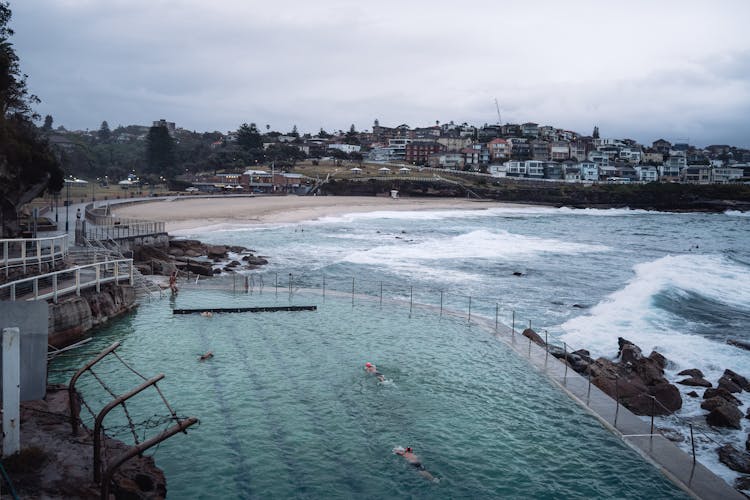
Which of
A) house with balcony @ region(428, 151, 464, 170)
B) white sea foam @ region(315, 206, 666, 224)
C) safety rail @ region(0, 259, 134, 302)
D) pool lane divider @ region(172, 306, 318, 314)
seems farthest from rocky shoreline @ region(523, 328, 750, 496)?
house with balcony @ region(428, 151, 464, 170)

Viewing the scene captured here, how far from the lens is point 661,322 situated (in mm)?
23438

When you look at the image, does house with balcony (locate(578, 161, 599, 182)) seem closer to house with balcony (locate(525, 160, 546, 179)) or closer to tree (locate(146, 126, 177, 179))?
house with balcony (locate(525, 160, 546, 179))

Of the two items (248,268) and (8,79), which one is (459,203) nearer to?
(248,268)

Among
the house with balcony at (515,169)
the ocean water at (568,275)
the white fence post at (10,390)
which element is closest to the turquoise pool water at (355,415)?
the white fence post at (10,390)

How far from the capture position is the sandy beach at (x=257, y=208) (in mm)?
56656

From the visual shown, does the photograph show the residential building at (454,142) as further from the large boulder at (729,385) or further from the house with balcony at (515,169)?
the large boulder at (729,385)

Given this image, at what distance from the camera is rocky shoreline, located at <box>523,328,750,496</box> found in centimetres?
1213

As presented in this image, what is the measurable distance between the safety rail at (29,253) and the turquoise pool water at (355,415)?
3.14m

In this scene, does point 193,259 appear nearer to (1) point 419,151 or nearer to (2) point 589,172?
(2) point 589,172


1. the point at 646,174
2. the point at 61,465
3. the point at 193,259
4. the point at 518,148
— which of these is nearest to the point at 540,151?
the point at 518,148

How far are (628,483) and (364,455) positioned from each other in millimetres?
4691

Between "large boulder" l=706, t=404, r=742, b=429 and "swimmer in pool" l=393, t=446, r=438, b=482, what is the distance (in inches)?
293

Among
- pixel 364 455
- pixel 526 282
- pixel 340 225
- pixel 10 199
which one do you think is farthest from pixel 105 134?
pixel 364 455

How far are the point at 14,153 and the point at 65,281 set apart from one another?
1232 centimetres
